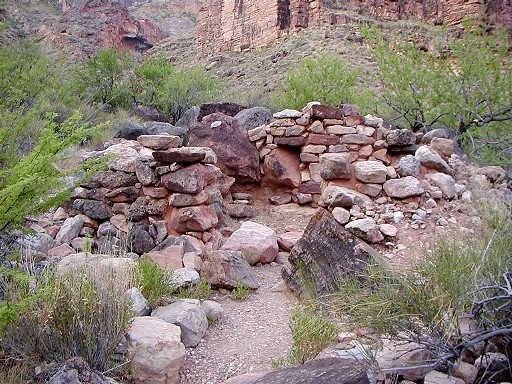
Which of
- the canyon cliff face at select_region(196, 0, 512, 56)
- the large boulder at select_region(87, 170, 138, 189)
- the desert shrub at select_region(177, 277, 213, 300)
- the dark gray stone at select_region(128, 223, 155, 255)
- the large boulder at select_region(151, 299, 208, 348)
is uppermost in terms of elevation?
the canyon cliff face at select_region(196, 0, 512, 56)

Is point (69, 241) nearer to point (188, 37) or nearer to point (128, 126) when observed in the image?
point (128, 126)

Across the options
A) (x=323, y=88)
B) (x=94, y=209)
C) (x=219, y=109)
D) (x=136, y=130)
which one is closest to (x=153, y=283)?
(x=94, y=209)

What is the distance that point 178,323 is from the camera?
157 inches

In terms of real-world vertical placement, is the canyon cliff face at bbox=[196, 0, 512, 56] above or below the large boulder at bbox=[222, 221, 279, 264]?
above

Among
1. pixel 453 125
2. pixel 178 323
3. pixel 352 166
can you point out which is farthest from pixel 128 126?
pixel 453 125

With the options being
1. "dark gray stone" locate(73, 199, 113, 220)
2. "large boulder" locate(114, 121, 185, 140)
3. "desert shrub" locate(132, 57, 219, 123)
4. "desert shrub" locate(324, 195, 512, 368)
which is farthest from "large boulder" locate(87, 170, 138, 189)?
"desert shrub" locate(132, 57, 219, 123)

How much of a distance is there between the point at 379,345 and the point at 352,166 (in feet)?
14.4

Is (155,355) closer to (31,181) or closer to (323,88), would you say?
(31,181)

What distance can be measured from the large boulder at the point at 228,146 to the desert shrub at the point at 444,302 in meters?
5.17

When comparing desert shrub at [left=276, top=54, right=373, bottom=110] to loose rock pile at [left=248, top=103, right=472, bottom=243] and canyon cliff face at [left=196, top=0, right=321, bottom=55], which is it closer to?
loose rock pile at [left=248, top=103, right=472, bottom=243]

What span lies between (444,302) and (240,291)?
2586 mm

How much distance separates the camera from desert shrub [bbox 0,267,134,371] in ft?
10.4

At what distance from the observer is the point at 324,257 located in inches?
192

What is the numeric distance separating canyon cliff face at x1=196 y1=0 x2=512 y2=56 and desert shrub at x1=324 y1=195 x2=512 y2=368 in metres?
30.4
